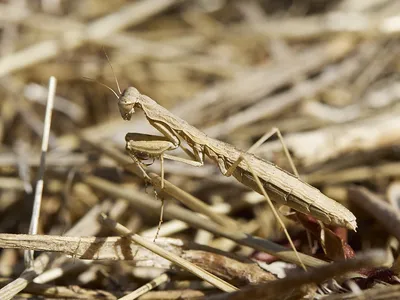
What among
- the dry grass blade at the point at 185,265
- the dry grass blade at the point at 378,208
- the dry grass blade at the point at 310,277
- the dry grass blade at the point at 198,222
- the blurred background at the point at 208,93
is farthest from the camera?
the blurred background at the point at 208,93

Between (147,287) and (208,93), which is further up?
(208,93)

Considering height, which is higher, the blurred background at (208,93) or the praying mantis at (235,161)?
the blurred background at (208,93)

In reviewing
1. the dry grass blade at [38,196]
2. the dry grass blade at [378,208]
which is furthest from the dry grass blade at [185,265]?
the dry grass blade at [378,208]

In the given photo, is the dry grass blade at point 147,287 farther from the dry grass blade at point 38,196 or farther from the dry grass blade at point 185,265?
the dry grass blade at point 38,196

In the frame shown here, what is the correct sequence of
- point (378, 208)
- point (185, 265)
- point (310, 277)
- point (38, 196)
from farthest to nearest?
point (378, 208)
point (38, 196)
point (185, 265)
point (310, 277)

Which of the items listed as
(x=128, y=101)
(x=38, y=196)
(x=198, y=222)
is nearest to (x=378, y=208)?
(x=198, y=222)

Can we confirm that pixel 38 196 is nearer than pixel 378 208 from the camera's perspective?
Yes

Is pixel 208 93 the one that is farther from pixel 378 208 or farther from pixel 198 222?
pixel 378 208

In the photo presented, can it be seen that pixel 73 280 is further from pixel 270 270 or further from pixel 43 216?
pixel 270 270
